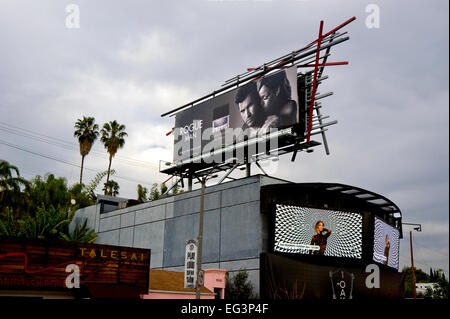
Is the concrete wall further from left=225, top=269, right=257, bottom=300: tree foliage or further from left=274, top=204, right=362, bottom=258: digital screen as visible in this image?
left=274, top=204, right=362, bottom=258: digital screen

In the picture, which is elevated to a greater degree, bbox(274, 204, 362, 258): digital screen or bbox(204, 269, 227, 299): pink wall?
bbox(274, 204, 362, 258): digital screen

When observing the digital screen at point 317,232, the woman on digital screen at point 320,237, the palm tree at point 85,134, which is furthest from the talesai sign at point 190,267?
the palm tree at point 85,134

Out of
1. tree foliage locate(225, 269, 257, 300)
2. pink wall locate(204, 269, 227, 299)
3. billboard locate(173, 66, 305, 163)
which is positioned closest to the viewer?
tree foliage locate(225, 269, 257, 300)

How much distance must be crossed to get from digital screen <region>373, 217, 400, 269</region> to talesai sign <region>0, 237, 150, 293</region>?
1940 centimetres

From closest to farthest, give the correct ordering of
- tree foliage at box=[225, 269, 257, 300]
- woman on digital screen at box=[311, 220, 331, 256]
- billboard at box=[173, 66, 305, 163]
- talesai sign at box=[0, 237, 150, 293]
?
talesai sign at box=[0, 237, 150, 293] → tree foliage at box=[225, 269, 257, 300] → woman on digital screen at box=[311, 220, 331, 256] → billboard at box=[173, 66, 305, 163]

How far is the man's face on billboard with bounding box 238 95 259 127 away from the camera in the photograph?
39375mm

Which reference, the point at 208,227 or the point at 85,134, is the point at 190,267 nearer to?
the point at 208,227

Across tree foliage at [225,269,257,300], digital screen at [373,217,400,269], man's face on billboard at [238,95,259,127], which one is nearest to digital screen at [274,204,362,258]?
digital screen at [373,217,400,269]

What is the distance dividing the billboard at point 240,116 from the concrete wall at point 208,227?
5.04m

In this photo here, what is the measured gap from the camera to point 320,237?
33844 millimetres

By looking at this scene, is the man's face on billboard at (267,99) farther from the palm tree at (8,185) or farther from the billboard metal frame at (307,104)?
the palm tree at (8,185)
